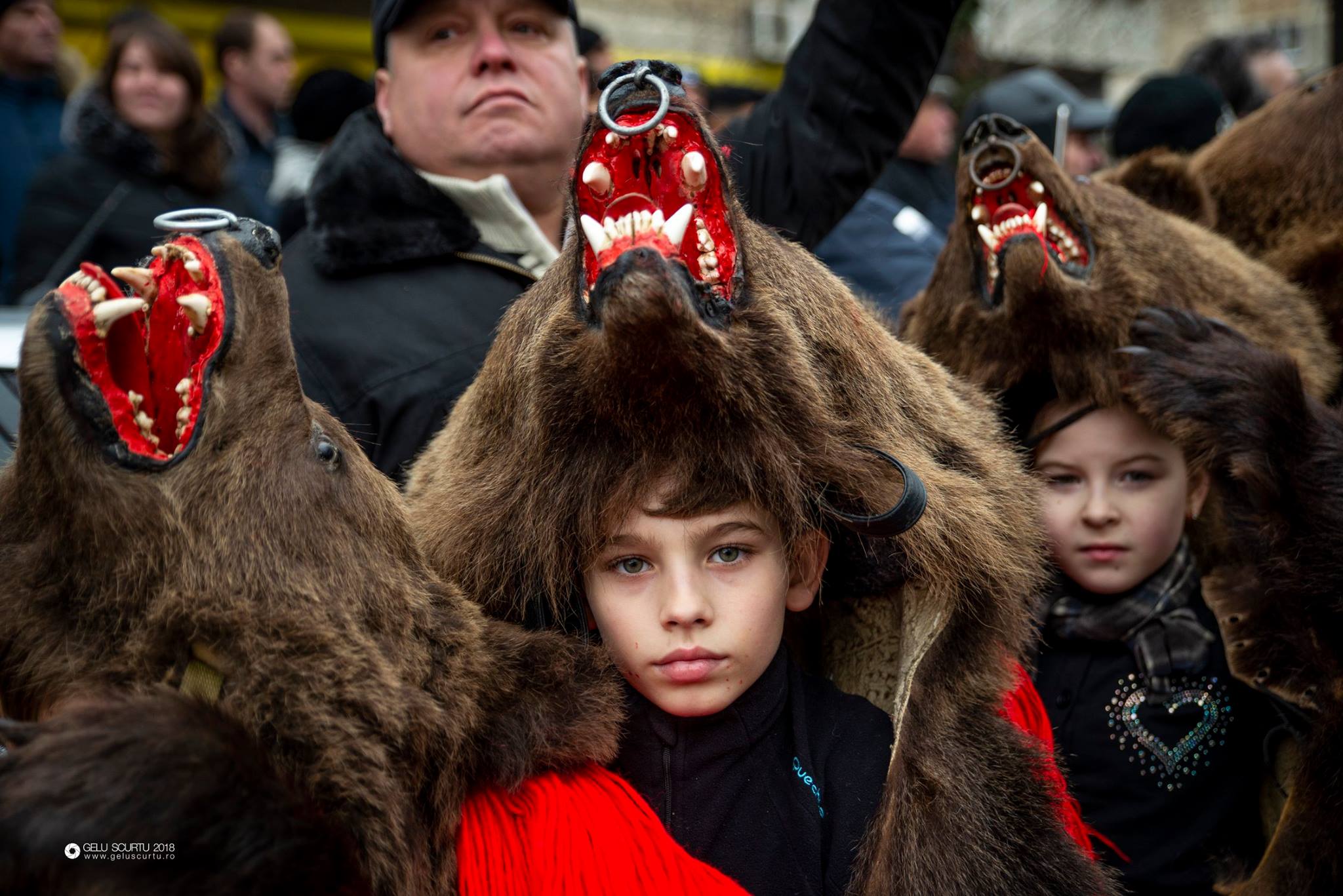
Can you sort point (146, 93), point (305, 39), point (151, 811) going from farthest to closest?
point (305, 39), point (146, 93), point (151, 811)

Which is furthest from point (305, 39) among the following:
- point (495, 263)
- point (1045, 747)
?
point (1045, 747)

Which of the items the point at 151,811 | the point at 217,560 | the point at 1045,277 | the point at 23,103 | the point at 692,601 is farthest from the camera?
the point at 23,103

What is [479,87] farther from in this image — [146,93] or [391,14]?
[146,93]

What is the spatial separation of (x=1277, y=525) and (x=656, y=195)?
1396mm

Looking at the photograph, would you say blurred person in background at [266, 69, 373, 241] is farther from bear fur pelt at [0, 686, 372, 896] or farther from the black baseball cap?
bear fur pelt at [0, 686, 372, 896]

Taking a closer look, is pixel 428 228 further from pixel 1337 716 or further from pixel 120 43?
pixel 120 43

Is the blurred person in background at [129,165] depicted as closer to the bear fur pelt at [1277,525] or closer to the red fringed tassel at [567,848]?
the red fringed tassel at [567,848]

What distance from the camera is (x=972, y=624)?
2035mm

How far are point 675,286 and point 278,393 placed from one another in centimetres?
58

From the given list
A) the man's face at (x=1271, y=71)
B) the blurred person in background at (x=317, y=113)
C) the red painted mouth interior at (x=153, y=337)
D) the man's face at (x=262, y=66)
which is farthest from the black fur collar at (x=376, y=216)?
the man's face at (x=1271, y=71)

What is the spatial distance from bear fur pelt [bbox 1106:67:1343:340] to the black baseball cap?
1469mm

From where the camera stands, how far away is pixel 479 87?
2848mm

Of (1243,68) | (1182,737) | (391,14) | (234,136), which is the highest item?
(1243,68)

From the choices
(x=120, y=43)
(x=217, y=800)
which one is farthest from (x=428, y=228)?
(x=120, y=43)
